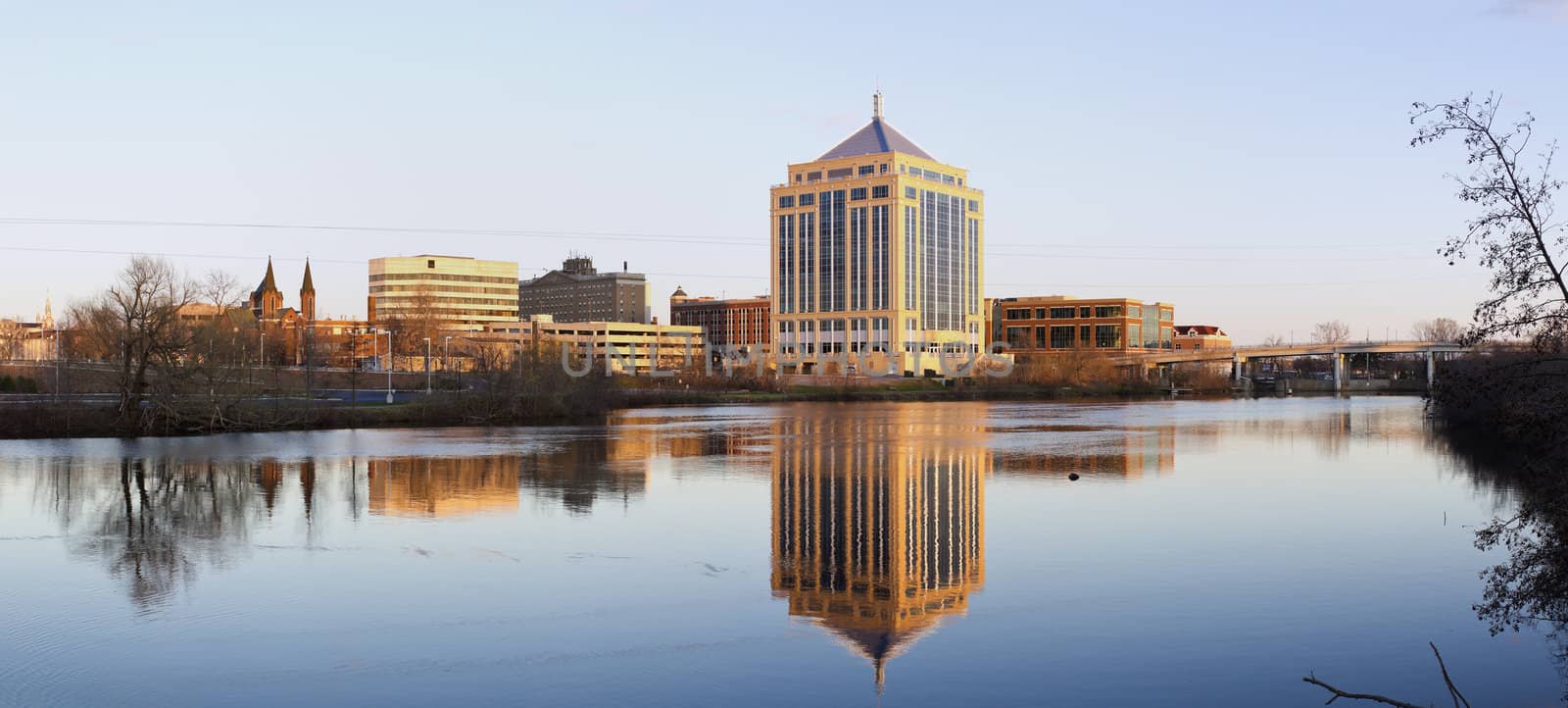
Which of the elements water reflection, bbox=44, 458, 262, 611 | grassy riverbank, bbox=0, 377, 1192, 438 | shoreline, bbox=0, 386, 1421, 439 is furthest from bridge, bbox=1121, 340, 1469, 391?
water reflection, bbox=44, 458, 262, 611

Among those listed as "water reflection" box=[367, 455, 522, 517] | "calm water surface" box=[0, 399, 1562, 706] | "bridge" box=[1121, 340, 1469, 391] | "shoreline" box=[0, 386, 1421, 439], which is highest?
"bridge" box=[1121, 340, 1469, 391]

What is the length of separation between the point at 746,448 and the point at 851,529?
2777cm

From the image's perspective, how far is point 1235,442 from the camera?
6328cm

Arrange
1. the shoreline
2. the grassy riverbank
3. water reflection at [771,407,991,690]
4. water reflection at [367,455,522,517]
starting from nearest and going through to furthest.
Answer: water reflection at [771,407,991,690], water reflection at [367,455,522,517], the shoreline, the grassy riverbank

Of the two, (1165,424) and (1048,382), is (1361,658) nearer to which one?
(1165,424)

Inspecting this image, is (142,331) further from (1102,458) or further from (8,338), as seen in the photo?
(8,338)

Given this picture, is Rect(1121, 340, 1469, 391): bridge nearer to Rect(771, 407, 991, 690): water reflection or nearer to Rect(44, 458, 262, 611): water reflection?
Rect(771, 407, 991, 690): water reflection

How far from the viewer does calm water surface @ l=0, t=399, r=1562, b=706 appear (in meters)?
17.0

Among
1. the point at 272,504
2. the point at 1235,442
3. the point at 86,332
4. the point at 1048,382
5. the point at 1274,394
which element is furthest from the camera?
the point at 1274,394

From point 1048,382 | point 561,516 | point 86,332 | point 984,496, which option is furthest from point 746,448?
point 1048,382

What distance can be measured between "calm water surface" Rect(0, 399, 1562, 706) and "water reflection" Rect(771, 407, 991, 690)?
14 cm

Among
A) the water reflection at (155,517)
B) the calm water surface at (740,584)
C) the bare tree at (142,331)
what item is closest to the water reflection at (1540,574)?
the calm water surface at (740,584)

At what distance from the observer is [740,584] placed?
931 inches

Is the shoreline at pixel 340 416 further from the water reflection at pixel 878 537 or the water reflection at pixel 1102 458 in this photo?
the water reflection at pixel 1102 458
